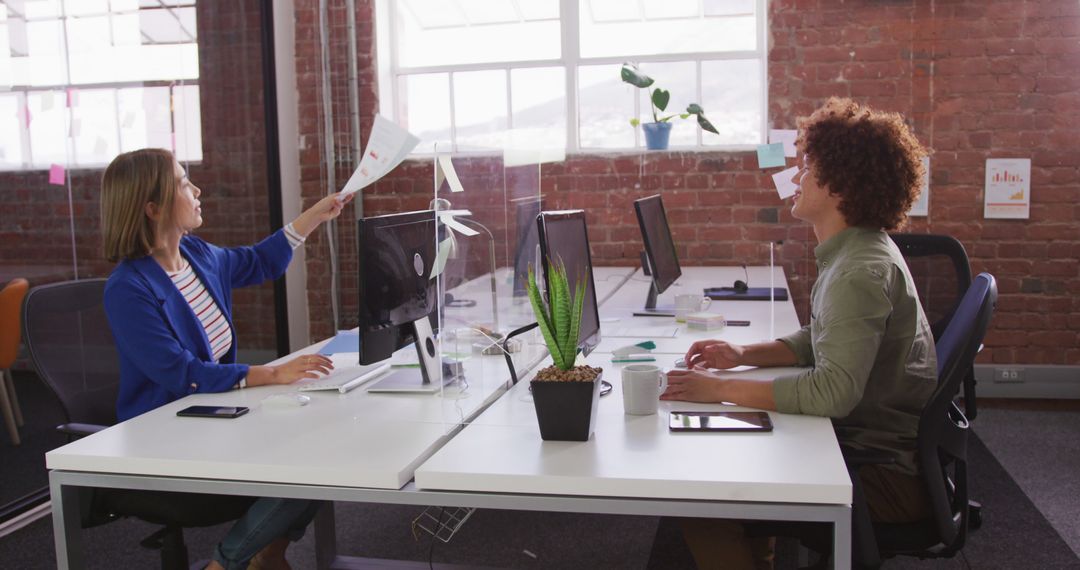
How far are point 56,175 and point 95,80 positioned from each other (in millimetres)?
483

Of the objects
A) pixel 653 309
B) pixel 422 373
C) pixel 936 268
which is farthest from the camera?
pixel 653 309

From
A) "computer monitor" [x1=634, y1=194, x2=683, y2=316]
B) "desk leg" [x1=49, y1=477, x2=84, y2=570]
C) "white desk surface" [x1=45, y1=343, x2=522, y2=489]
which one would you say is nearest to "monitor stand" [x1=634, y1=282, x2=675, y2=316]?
"computer monitor" [x1=634, y1=194, x2=683, y2=316]

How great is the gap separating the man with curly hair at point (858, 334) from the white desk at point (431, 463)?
11 cm

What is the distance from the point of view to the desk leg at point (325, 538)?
2805 mm

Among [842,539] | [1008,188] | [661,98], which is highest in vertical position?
[661,98]

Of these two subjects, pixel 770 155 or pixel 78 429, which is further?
pixel 770 155

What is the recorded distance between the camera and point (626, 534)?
314 centimetres

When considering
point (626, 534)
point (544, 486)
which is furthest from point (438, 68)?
point (544, 486)

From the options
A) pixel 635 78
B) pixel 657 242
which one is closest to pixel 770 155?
pixel 635 78

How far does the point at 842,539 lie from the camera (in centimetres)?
158

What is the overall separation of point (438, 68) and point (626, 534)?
10.2 feet

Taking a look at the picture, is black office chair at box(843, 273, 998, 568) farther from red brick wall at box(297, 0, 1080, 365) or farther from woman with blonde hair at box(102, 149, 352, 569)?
red brick wall at box(297, 0, 1080, 365)

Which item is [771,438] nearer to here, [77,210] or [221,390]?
[221,390]

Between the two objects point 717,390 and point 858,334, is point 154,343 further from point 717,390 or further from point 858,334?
point 858,334
